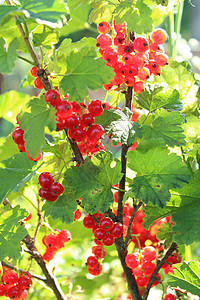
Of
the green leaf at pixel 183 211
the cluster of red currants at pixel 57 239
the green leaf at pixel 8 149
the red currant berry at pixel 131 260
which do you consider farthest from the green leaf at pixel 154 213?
the green leaf at pixel 8 149

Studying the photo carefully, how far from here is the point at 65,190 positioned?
1.68 ft

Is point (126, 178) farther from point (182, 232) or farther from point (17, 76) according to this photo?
point (17, 76)

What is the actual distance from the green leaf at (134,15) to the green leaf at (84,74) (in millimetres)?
91

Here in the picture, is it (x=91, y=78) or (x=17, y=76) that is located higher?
(x=91, y=78)

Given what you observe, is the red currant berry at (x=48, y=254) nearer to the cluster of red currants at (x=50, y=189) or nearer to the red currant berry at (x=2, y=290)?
the red currant berry at (x=2, y=290)

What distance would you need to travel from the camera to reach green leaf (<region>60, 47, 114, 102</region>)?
0.44 metres

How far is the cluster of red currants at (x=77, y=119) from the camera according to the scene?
1.44 ft

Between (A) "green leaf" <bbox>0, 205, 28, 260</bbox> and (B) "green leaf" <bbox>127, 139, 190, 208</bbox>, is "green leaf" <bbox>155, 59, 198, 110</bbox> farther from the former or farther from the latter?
(A) "green leaf" <bbox>0, 205, 28, 260</bbox>

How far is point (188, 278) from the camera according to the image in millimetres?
502

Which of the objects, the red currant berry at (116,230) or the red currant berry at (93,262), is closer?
the red currant berry at (116,230)

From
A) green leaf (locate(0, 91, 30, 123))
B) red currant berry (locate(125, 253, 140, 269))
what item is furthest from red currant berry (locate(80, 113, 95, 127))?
green leaf (locate(0, 91, 30, 123))

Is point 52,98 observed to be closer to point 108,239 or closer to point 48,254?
point 108,239

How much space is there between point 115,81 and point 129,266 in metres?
0.28

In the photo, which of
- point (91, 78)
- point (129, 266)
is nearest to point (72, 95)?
point (91, 78)
